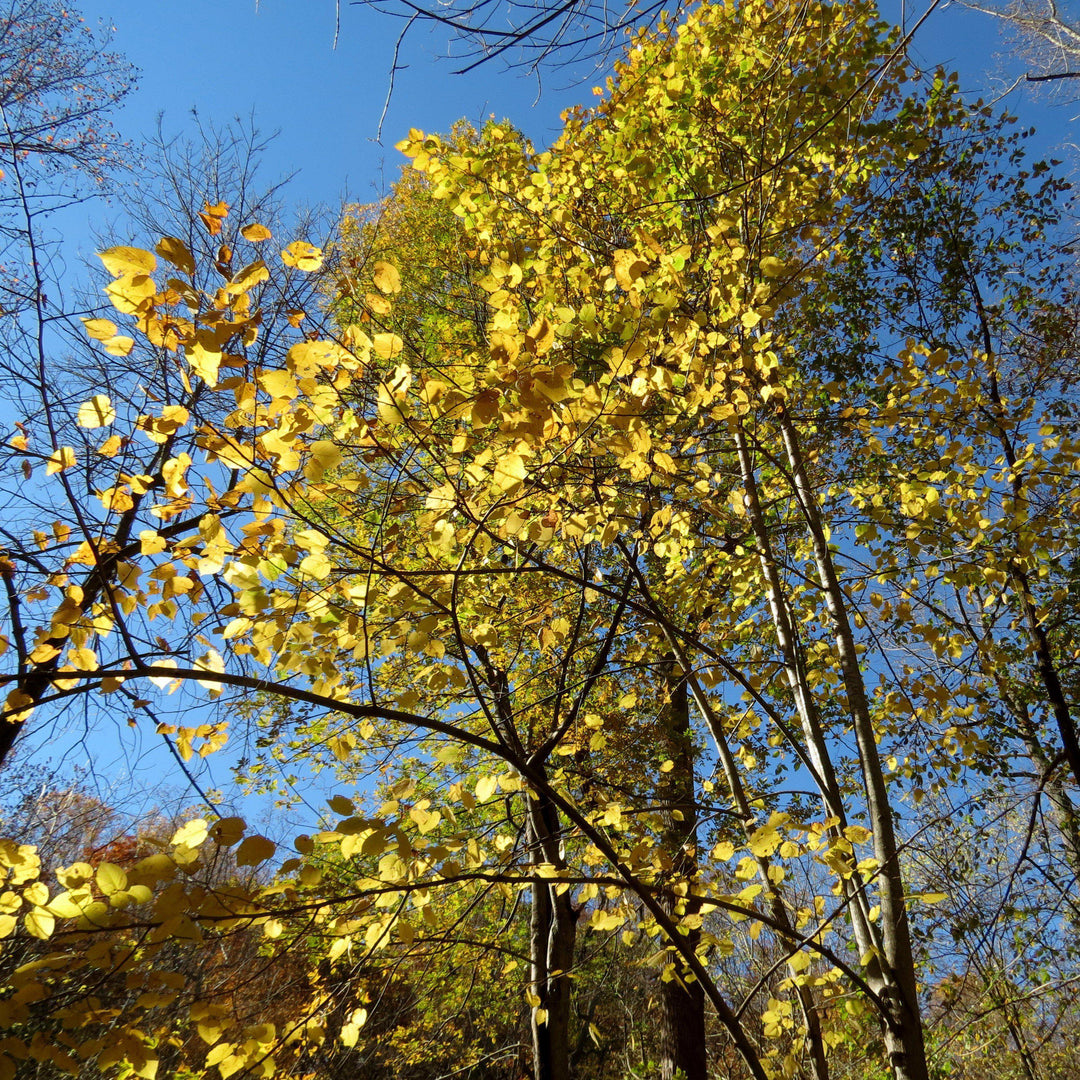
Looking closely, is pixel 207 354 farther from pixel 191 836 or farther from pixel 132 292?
pixel 191 836

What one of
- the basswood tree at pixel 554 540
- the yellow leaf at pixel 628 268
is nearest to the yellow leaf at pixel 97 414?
the basswood tree at pixel 554 540

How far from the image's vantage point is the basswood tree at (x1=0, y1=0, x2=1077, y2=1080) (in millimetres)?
1300

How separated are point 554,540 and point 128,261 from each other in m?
2.07

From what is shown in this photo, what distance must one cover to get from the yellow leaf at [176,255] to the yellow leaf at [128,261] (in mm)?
27

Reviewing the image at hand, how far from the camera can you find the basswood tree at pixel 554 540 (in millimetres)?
1300

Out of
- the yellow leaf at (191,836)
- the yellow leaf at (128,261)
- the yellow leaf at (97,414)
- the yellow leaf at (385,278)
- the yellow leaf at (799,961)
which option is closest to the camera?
the yellow leaf at (128,261)

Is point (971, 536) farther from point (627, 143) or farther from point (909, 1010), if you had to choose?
point (627, 143)

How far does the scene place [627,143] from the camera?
355 centimetres

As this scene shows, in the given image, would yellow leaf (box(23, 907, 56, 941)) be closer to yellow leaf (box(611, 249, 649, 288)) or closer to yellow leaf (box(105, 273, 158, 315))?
yellow leaf (box(105, 273, 158, 315))

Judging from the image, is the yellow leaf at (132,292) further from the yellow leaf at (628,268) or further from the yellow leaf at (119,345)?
the yellow leaf at (628,268)

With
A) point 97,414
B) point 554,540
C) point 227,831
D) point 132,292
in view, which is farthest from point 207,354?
point 554,540

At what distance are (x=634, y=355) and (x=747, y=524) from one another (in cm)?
179

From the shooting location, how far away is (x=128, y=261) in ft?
3.65

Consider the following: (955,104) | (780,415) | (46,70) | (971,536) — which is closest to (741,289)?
(780,415)
